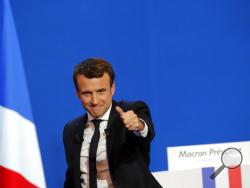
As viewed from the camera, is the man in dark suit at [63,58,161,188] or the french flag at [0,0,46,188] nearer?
the french flag at [0,0,46,188]

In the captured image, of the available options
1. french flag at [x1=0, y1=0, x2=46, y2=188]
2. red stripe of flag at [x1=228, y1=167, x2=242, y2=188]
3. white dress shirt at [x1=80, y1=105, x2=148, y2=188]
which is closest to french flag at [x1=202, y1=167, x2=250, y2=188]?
red stripe of flag at [x1=228, y1=167, x2=242, y2=188]

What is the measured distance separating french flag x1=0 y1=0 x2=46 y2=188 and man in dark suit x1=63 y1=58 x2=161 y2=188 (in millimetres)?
280

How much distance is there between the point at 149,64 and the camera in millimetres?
2248

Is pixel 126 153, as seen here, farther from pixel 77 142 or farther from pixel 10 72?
pixel 10 72

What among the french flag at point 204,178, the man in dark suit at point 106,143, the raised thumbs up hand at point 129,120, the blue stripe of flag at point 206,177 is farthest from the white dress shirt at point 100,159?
the blue stripe of flag at point 206,177

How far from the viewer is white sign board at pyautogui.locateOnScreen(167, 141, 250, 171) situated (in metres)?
2.31

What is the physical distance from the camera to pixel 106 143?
152 cm

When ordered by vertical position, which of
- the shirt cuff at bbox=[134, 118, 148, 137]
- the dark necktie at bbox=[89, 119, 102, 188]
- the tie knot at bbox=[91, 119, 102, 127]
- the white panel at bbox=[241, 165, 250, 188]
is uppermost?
the tie knot at bbox=[91, 119, 102, 127]

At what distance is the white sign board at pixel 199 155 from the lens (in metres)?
2.31

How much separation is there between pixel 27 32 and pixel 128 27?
1.66 ft

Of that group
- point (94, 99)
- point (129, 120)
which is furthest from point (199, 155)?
point (129, 120)

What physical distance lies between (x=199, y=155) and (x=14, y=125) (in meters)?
1.34

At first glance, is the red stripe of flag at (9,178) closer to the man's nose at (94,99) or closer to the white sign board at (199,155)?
the man's nose at (94,99)

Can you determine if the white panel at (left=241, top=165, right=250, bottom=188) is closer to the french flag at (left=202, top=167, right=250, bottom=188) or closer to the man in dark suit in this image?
the french flag at (left=202, top=167, right=250, bottom=188)
